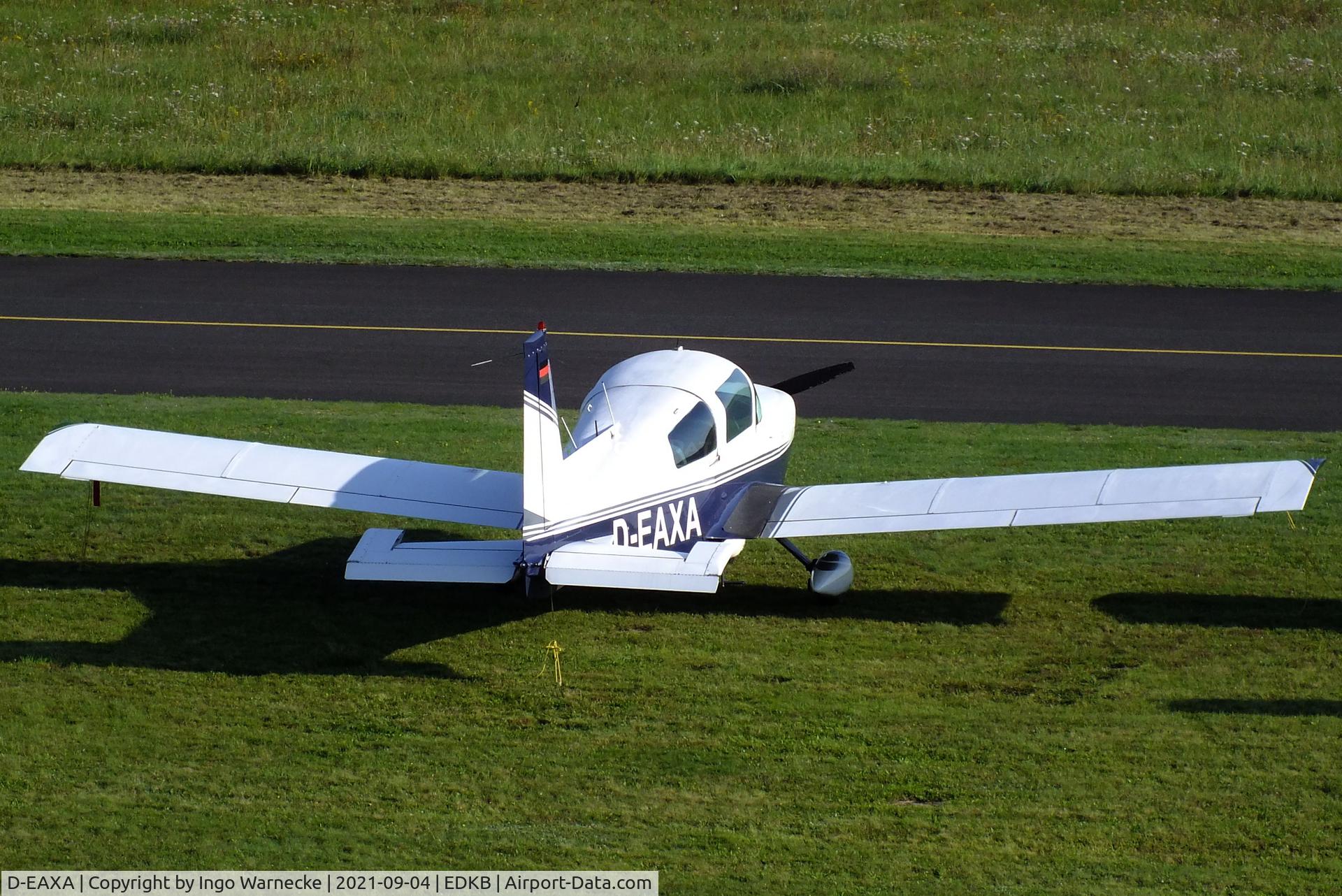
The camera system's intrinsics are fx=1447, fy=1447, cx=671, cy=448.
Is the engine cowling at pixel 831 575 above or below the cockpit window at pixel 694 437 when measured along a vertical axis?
below

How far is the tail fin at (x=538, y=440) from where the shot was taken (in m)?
11.6

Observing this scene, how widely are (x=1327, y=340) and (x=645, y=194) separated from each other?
52.3 ft

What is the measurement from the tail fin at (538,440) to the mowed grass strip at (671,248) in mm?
17387

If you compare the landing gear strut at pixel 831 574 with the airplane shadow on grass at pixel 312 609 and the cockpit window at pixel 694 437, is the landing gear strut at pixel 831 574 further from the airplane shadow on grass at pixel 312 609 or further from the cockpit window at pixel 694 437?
the cockpit window at pixel 694 437

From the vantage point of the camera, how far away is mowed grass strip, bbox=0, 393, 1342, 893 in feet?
32.4

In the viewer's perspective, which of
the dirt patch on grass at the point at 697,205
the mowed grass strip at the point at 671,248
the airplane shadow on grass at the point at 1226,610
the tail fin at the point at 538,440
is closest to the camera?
the tail fin at the point at 538,440

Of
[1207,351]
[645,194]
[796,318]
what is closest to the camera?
[1207,351]

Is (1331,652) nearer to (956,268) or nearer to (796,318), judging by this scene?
(796,318)

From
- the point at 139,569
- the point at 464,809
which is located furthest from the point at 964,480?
the point at 139,569

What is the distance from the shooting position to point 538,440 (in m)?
11.7

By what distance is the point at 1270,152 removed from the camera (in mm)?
37781

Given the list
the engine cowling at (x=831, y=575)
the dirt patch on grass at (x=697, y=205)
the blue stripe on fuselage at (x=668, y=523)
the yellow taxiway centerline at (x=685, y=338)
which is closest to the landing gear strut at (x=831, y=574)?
the engine cowling at (x=831, y=575)

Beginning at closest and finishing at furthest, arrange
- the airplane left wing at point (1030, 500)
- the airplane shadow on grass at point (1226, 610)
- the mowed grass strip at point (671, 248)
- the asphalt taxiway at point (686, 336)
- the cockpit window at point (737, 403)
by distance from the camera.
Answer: the airplane left wing at point (1030, 500) < the airplane shadow on grass at point (1226, 610) < the cockpit window at point (737, 403) < the asphalt taxiway at point (686, 336) < the mowed grass strip at point (671, 248)

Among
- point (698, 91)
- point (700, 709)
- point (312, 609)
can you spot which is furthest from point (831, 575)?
point (698, 91)
